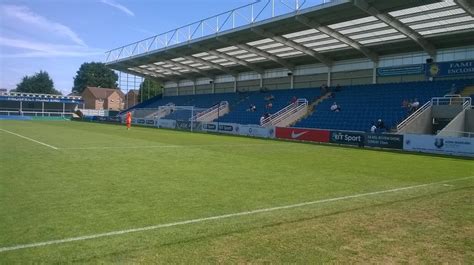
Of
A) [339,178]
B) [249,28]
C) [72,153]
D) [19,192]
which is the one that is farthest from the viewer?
[249,28]

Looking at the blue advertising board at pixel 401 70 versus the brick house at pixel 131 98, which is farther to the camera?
the brick house at pixel 131 98

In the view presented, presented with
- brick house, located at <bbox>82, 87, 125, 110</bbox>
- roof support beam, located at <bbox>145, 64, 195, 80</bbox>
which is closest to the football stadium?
roof support beam, located at <bbox>145, 64, 195, 80</bbox>

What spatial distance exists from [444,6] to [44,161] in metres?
25.3

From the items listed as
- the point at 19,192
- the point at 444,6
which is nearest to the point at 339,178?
the point at 19,192

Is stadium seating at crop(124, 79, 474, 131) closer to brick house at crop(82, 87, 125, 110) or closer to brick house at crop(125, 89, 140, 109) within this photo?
brick house at crop(125, 89, 140, 109)

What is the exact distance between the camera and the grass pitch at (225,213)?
552 centimetres

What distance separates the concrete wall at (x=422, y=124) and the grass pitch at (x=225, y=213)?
15.3m

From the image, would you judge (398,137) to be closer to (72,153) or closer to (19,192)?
(72,153)

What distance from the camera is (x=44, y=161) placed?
14.1 m

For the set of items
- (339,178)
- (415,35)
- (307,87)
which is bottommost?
(339,178)

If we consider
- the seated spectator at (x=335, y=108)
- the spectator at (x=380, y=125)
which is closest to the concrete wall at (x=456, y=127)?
the spectator at (x=380, y=125)

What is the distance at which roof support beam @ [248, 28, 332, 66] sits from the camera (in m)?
37.1

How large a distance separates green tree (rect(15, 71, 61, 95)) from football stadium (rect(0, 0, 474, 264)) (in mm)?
106833

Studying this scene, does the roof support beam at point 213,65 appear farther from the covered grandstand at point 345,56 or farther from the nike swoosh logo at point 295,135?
the nike swoosh logo at point 295,135
